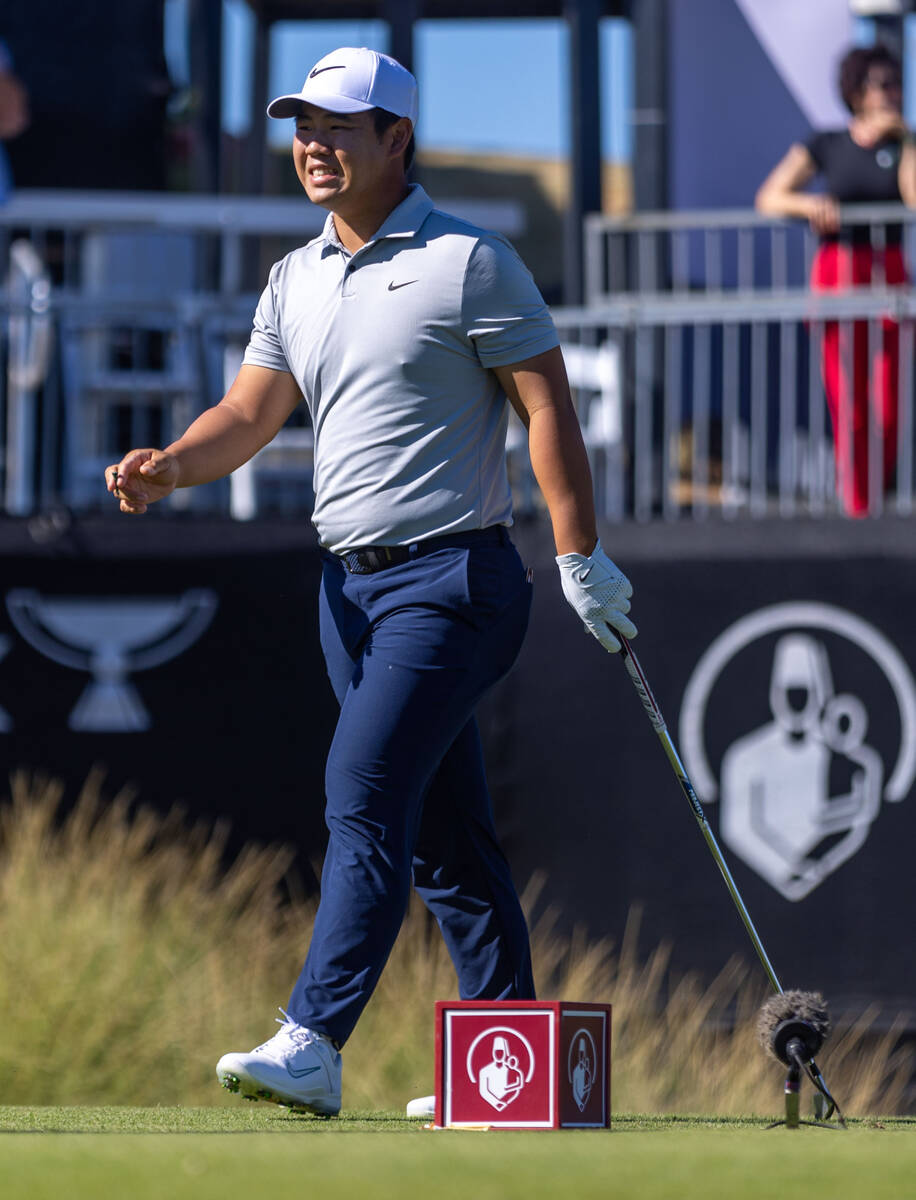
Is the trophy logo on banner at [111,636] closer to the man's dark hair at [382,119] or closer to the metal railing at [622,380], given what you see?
the metal railing at [622,380]

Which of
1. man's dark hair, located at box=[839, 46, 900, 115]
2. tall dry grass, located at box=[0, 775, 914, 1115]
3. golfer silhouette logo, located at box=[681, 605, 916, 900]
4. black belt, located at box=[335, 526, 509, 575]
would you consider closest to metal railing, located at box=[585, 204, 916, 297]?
man's dark hair, located at box=[839, 46, 900, 115]

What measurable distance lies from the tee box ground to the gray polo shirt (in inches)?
38.5

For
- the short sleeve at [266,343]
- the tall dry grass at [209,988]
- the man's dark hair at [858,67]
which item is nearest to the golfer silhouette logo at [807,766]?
the tall dry grass at [209,988]

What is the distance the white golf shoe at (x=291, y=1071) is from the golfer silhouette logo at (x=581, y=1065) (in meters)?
0.46

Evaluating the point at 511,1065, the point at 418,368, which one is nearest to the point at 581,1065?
the point at 511,1065

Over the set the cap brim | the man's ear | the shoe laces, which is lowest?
the shoe laces

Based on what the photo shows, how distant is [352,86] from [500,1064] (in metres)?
1.99

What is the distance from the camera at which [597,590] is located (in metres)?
4.39

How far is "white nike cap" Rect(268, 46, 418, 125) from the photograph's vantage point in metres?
4.38

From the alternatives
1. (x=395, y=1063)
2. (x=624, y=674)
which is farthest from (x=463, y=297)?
(x=624, y=674)

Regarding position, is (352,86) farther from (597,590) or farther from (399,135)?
(597,590)

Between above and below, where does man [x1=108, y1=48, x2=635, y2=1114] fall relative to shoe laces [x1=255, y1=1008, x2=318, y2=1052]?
above

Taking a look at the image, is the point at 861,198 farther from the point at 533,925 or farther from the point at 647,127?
the point at 533,925

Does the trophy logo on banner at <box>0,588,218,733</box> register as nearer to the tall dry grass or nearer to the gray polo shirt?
the tall dry grass
